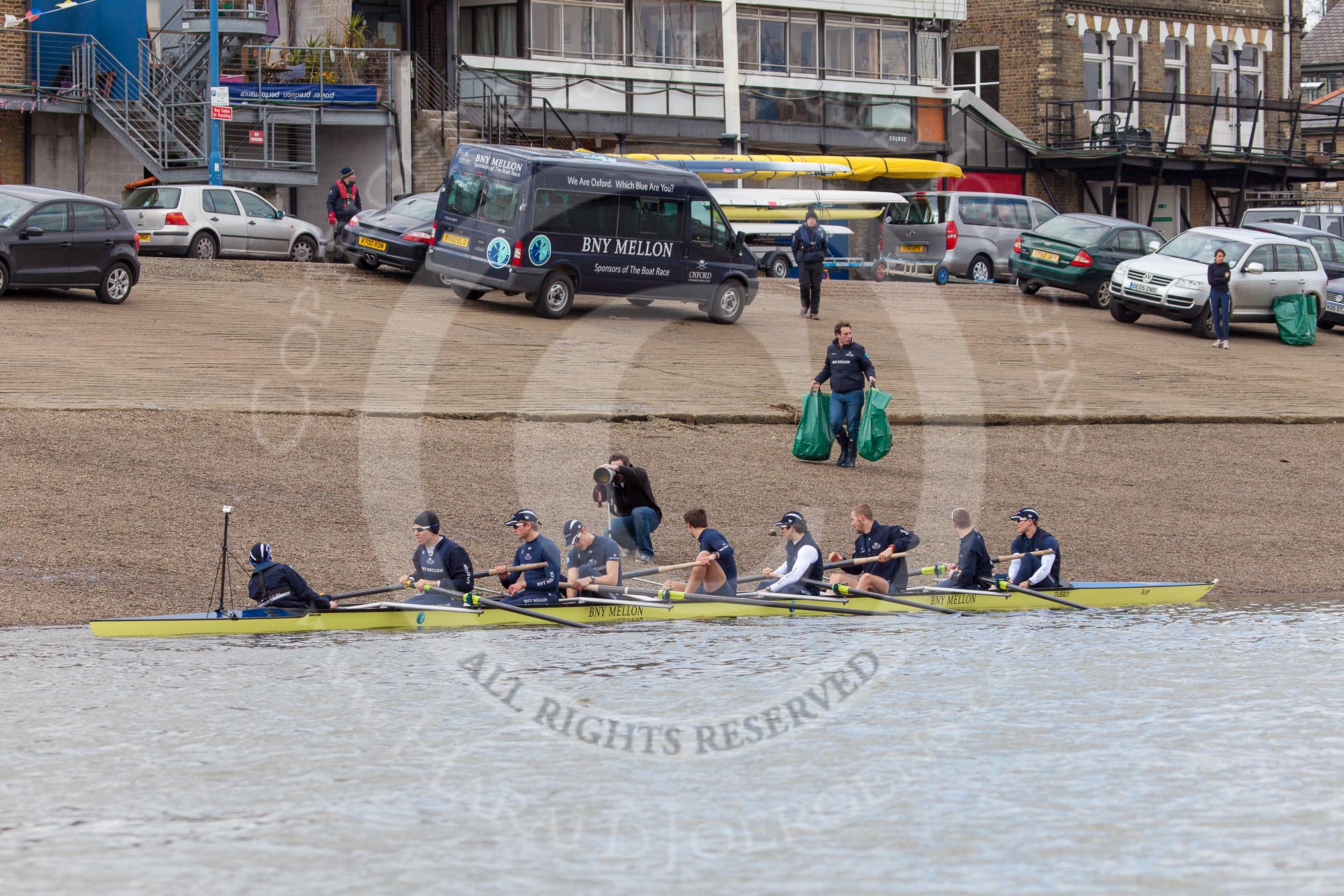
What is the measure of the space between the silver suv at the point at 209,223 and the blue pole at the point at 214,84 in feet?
4.76

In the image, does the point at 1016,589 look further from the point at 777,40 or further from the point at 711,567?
the point at 777,40

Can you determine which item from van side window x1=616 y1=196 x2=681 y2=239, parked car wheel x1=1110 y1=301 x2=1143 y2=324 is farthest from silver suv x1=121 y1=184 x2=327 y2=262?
parked car wheel x1=1110 y1=301 x2=1143 y2=324

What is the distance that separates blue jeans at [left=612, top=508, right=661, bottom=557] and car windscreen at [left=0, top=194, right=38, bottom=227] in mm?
11231

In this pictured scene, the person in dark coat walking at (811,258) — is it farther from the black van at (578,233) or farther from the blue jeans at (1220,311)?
the blue jeans at (1220,311)

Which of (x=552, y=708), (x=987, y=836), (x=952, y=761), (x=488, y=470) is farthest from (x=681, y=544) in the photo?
(x=987, y=836)

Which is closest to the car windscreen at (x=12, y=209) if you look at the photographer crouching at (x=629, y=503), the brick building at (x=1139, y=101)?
the photographer crouching at (x=629, y=503)

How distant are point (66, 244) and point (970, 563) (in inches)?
585

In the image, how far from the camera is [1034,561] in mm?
16656

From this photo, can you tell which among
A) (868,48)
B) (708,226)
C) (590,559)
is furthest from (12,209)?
(868,48)

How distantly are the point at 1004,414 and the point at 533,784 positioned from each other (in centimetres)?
1427

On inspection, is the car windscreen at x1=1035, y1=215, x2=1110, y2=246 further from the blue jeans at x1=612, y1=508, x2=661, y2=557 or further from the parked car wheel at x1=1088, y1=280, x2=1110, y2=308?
the blue jeans at x1=612, y1=508, x2=661, y2=557

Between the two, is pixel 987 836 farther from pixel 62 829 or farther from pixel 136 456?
pixel 136 456

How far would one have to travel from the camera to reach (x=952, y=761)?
1176cm

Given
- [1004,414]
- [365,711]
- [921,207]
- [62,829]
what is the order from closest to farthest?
1. [62,829]
2. [365,711]
3. [1004,414]
4. [921,207]
